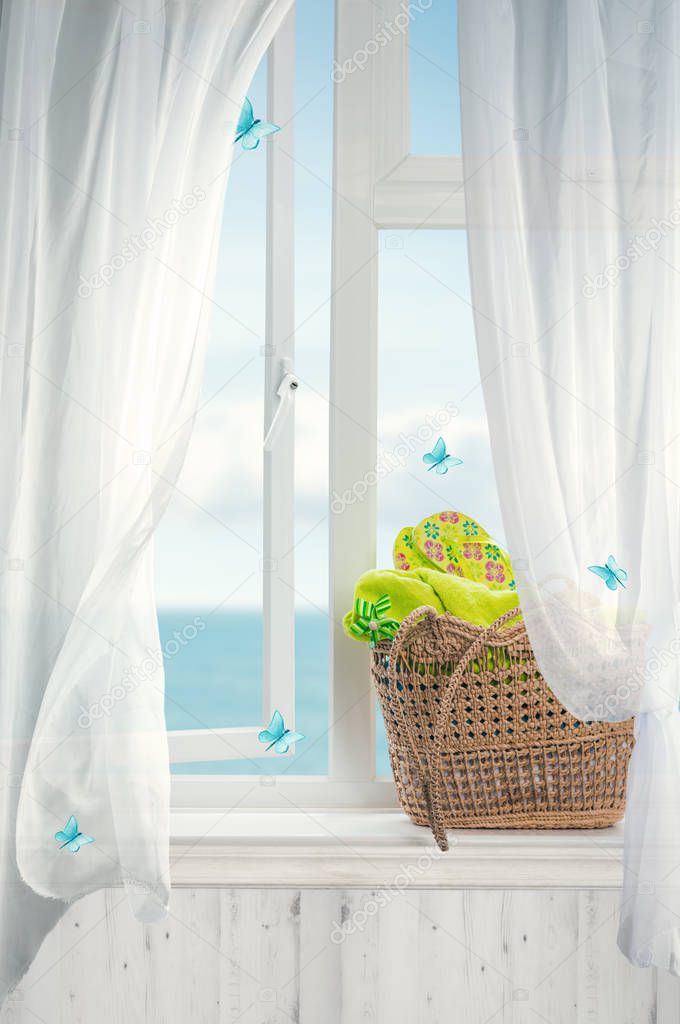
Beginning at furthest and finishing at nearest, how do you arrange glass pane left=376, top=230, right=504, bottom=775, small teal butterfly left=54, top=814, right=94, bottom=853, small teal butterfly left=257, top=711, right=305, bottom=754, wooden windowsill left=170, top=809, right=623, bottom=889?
glass pane left=376, top=230, right=504, bottom=775
small teal butterfly left=257, top=711, right=305, bottom=754
wooden windowsill left=170, top=809, right=623, bottom=889
small teal butterfly left=54, top=814, right=94, bottom=853

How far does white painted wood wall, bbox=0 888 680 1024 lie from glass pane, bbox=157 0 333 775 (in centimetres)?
27

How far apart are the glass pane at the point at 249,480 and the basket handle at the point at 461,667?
0.28 m

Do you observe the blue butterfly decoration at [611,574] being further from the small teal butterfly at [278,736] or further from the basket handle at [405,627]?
the small teal butterfly at [278,736]

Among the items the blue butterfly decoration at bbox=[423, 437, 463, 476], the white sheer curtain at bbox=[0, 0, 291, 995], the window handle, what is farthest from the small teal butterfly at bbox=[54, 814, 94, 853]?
the blue butterfly decoration at bbox=[423, 437, 463, 476]

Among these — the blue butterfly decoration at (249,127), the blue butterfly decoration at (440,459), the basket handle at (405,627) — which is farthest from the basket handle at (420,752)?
the blue butterfly decoration at (249,127)

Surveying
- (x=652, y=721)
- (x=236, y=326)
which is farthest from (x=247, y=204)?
(x=652, y=721)

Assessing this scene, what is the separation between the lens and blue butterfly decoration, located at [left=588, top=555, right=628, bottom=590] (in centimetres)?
120

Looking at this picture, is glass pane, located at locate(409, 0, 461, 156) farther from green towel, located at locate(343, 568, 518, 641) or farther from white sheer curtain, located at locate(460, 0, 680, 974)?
green towel, located at locate(343, 568, 518, 641)

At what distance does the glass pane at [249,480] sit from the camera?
145 centimetres

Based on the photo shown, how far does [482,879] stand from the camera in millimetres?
1262

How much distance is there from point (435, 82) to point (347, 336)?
0.45 m

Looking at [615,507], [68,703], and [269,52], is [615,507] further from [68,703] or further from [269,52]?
[269,52]

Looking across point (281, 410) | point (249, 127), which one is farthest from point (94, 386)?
point (249, 127)

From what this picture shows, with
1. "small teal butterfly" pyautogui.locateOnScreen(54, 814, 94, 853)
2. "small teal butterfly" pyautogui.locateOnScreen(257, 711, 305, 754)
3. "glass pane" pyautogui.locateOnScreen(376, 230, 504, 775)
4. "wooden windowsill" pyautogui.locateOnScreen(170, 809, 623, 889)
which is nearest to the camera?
"small teal butterfly" pyautogui.locateOnScreen(54, 814, 94, 853)
